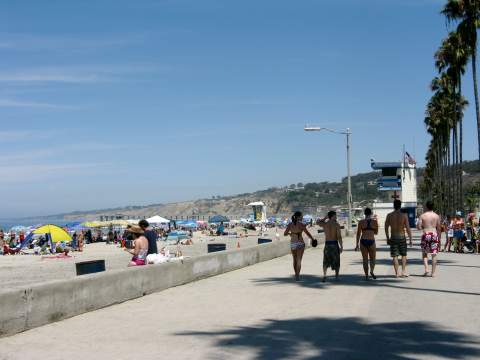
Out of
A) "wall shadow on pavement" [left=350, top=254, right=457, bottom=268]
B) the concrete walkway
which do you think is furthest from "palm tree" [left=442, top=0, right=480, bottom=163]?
the concrete walkway

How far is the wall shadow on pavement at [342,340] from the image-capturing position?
22.7 ft

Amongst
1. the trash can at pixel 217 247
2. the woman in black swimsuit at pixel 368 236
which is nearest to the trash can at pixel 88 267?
the woman in black swimsuit at pixel 368 236

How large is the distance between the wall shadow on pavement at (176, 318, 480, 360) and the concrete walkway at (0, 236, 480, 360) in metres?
0.01

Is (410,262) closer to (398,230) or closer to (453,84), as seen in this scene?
(398,230)

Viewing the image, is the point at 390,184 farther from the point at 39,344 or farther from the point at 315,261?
the point at 39,344

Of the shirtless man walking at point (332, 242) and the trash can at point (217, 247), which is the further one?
the trash can at point (217, 247)

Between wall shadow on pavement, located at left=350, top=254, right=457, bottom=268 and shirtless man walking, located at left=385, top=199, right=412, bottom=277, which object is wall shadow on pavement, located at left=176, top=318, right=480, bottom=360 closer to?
shirtless man walking, located at left=385, top=199, right=412, bottom=277

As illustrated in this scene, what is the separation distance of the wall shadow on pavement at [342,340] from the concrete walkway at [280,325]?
1 cm

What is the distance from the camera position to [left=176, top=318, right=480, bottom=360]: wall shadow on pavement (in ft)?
22.7

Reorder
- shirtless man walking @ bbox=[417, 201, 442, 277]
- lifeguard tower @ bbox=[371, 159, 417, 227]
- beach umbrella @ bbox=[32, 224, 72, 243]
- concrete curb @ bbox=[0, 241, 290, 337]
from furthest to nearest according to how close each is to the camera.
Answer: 1. lifeguard tower @ bbox=[371, 159, 417, 227]
2. beach umbrella @ bbox=[32, 224, 72, 243]
3. shirtless man walking @ bbox=[417, 201, 442, 277]
4. concrete curb @ bbox=[0, 241, 290, 337]

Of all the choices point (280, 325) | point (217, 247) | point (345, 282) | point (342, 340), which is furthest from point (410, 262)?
point (342, 340)

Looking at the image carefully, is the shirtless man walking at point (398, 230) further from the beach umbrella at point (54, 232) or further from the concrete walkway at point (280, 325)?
the beach umbrella at point (54, 232)

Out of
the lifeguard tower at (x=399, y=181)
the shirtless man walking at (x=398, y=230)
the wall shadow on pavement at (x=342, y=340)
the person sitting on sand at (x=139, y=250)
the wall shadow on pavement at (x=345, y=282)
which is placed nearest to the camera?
the wall shadow on pavement at (x=342, y=340)

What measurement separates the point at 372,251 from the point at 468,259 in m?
8.07
